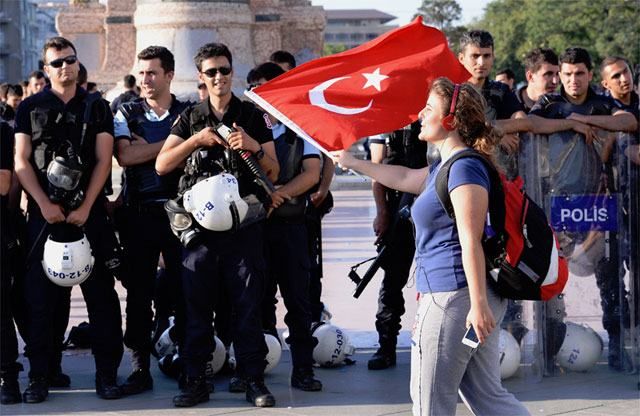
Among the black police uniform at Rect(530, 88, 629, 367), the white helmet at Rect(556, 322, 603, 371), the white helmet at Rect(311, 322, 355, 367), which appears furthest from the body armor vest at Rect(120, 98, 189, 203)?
the white helmet at Rect(556, 322, 603, 371)

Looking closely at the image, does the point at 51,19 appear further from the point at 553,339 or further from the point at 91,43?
the point at 553,339

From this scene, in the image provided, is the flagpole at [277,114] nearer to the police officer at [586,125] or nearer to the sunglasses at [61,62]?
the sunglasses at [61,62]

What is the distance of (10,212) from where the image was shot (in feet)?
26.3

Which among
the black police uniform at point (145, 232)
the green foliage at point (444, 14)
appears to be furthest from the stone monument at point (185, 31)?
the green foliage at point (444, 14)

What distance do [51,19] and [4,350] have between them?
127599 millimetres

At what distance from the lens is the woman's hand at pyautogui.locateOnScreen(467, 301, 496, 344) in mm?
5309

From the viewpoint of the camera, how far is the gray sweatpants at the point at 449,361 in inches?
212

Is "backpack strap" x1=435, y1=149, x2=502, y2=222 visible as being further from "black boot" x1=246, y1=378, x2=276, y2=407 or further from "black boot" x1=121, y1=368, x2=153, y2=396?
"black boot" x1=121, y1=368, x2=153, y2=396

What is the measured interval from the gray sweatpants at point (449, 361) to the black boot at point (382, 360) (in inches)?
122

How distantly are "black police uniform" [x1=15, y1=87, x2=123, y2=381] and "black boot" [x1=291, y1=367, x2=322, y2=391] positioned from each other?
1.09m

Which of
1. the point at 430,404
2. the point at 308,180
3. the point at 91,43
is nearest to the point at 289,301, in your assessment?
the point at 308,180

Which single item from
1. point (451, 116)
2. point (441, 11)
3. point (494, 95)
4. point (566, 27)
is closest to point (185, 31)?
point (494, 95)

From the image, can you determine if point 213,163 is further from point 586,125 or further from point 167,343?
point 586,125

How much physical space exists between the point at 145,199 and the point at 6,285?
0.98 metres
